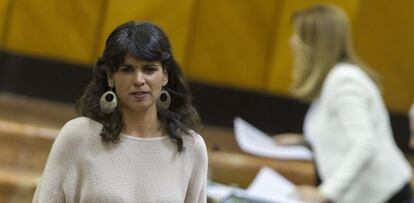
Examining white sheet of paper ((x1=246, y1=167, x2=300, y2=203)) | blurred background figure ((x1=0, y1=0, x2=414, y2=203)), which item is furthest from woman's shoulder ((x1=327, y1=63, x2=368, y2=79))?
blurred background figure ((x1=0, y1=0, x2=414, y2=203))

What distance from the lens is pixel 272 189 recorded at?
2.32 meters

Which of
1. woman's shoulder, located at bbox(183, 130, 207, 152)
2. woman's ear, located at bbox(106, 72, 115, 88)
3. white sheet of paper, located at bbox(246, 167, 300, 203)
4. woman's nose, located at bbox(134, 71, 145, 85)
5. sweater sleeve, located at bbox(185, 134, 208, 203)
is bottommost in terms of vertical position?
white sheet of paper, located at bbox(246, 167, 300, 203)

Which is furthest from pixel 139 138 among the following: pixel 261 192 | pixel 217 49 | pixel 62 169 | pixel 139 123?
pixel 217 49

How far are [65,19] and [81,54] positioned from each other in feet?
0.85

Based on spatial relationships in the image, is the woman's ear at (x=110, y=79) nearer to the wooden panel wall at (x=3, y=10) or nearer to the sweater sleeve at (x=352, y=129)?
the sweater sleeve at (x=352, y=129)

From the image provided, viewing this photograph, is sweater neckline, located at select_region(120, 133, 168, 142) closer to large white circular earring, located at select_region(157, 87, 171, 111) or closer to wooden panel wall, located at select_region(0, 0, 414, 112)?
large white circular earring, located at select_region(157, 87, 171, 111)

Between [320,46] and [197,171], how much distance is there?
1.20 m

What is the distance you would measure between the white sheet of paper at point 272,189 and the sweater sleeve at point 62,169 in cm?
98

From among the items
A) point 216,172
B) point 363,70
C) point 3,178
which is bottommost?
point 3,178

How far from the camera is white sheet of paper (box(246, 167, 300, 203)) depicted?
84.5 inches

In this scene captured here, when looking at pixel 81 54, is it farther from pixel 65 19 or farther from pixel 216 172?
pixel 216 172

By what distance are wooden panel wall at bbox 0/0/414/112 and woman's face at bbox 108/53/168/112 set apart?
13.4 ft

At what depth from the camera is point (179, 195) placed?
4.07 ft

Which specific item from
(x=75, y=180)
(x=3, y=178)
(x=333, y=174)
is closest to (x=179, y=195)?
(x=75, y=180)
